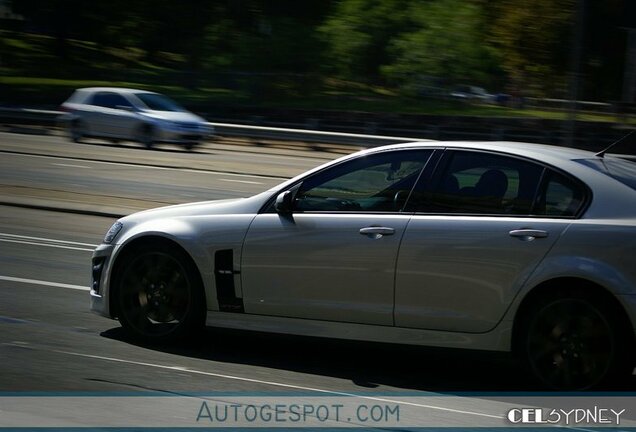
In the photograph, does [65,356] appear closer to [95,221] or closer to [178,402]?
[178,402]

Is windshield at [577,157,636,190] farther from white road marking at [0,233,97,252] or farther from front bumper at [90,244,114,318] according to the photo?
white road marking at [0,233,97,252]

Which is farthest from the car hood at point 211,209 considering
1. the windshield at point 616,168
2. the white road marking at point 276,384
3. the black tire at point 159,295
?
the windshield at point 616,168

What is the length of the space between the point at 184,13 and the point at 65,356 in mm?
59538

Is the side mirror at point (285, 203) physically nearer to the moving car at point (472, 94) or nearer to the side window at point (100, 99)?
the side window at point (100, 99)

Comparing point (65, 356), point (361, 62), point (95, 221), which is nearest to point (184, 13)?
point (361, 62)

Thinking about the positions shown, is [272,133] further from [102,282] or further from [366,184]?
[366,184]

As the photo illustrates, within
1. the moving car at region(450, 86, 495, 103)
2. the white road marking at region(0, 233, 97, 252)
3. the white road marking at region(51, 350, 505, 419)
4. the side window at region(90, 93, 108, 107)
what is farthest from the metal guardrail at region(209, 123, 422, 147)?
the white road marking at region(51, 350, 505, 419)

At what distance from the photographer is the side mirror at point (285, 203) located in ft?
22.8

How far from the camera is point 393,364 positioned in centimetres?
706

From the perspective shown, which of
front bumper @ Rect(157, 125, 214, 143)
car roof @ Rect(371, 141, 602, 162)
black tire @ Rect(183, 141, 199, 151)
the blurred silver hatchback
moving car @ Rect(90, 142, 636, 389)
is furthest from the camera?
black tire @ Rect(183, 141, 199, 151)

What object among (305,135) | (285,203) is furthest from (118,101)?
(285,203)

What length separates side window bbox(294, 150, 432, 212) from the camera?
6.77m

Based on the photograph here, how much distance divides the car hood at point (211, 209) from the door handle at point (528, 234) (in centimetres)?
170

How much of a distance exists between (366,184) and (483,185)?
0.77 meters
